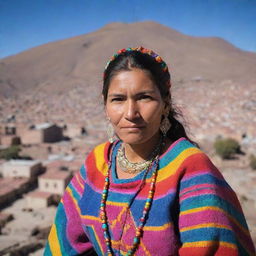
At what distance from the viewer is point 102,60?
6253cm

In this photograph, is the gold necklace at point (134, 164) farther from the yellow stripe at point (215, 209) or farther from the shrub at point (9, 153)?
the shrub at point (9, 153)

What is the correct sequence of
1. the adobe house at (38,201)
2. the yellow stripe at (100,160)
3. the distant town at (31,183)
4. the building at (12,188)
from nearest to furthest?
the yellow stripe at (100,160) → the distant town at (31,183) → the adobe house at (38,201) → the building at (12,188)

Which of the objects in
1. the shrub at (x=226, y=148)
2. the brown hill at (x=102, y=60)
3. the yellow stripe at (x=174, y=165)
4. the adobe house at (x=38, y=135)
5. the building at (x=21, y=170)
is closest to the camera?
the yellow stripe at (x=174, y=165)

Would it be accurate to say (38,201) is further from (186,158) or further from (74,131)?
(74,131)

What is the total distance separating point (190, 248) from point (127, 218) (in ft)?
0.91

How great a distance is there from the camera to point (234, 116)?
27188 mm

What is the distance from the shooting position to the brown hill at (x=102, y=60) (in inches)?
2169

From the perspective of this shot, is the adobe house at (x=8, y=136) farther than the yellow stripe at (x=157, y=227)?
Yes

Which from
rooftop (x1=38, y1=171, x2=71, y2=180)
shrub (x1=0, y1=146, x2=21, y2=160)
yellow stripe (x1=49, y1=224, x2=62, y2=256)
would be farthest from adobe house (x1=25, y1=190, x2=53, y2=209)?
yellow stripe (x1=49, y1=224, x2=62, y2=256)

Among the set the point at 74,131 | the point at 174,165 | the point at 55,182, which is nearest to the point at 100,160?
the point at 174,165

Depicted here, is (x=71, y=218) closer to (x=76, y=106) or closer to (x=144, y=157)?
(x=144, y=157)

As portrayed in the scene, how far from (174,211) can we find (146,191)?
134mm

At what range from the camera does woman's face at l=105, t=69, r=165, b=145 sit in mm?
1059

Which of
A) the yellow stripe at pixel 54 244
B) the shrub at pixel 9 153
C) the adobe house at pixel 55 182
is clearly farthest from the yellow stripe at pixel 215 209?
the shrub at pixel 9 153
